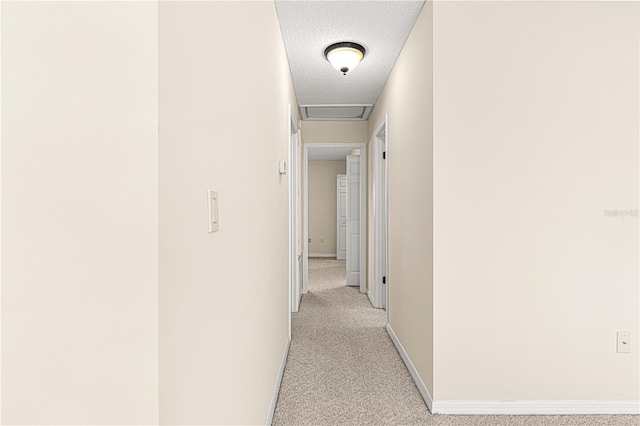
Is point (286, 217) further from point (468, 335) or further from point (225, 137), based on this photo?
point (225, 137)

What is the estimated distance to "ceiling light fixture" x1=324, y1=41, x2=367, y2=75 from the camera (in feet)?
8.95

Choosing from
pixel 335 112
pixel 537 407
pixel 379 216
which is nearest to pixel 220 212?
pixel 537 407

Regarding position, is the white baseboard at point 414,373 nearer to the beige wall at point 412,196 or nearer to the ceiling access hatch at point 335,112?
the beige wall at point 412,196

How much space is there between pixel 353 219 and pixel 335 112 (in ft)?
5.35

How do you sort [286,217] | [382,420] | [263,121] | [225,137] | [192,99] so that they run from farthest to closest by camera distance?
[286,217] → [382,420] → [263,121] → [225,137] → [192,99]

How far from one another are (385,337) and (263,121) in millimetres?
2319

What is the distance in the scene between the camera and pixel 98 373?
66cm

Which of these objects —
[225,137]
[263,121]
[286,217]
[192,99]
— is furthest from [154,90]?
[286,217]

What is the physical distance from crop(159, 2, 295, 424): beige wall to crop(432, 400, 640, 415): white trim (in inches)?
39.9

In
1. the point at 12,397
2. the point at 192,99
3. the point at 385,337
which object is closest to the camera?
the point at 12,397

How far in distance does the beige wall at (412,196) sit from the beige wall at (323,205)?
588 centimetres

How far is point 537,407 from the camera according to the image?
2.07m

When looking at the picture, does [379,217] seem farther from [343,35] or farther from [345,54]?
[343,35]

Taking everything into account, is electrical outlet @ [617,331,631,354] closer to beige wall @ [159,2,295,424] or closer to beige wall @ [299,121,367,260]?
beige wall @ [159,2,295,424]
